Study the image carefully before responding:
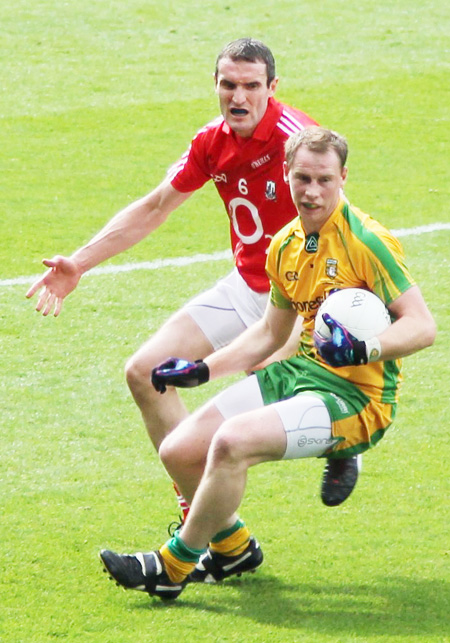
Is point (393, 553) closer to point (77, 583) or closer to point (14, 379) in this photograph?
point (77, 583)

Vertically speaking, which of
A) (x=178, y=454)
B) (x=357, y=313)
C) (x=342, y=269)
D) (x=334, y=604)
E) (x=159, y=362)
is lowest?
(x=334, y=604)

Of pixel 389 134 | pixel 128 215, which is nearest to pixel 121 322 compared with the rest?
pixel 128 215

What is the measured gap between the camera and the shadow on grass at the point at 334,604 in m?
5.29

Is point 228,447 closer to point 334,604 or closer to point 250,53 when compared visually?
point 334,604

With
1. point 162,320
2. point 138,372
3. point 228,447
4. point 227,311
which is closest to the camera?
point 228,447

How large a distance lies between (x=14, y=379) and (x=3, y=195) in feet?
10.5

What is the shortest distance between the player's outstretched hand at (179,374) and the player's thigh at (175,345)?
1.64 feet

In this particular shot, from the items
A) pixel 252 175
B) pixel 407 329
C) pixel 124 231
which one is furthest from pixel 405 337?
pixel 124 231

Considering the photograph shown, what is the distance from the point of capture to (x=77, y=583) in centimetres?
563

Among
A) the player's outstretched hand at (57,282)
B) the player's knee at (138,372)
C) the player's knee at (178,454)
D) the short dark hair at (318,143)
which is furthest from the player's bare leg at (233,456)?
the player's outstretched hand at (57,282)

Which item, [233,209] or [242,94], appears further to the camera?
[233,209]

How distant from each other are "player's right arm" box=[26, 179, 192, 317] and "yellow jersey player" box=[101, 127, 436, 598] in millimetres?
1088

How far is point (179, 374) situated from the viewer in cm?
549

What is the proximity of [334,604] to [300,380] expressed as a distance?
0.92 meters
